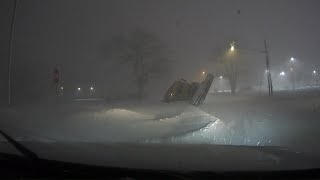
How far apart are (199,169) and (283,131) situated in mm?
11998

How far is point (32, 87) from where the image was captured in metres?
58.1

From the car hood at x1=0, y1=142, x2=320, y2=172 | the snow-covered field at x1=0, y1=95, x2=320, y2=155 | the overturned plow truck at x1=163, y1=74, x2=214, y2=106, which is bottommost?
the snow-covered field at x1=0, y1=95, x2=320, y2=155

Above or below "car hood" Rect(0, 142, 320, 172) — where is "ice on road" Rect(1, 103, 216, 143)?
below

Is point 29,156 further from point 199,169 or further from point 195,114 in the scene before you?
point 195,114

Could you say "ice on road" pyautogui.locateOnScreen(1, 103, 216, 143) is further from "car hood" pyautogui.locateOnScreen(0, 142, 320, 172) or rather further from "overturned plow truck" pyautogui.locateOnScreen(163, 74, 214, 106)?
"car hood" pyautogui.locateOnScreen(0, 142, 320, 172)

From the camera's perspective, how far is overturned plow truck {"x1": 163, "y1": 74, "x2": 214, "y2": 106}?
2645 cm

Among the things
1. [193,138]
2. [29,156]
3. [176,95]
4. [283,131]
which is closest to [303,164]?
[29,156]

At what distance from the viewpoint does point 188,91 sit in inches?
1097

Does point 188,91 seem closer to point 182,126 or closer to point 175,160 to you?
point 182,126

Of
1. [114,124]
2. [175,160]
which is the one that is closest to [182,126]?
[114,124]

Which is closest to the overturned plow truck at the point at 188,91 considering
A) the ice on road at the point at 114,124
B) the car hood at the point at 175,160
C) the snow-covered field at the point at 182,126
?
the snow-covered field at the point at 182,126

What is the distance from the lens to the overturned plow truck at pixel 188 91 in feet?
86.8

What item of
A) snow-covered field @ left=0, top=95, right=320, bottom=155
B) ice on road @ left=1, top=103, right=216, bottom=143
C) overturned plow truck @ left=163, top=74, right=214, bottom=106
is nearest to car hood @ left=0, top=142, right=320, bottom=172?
snow-covered field @ left=0, top=95, right=320, bottom=155

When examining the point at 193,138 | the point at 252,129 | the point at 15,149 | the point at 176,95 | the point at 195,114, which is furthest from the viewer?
the point at 176,95
